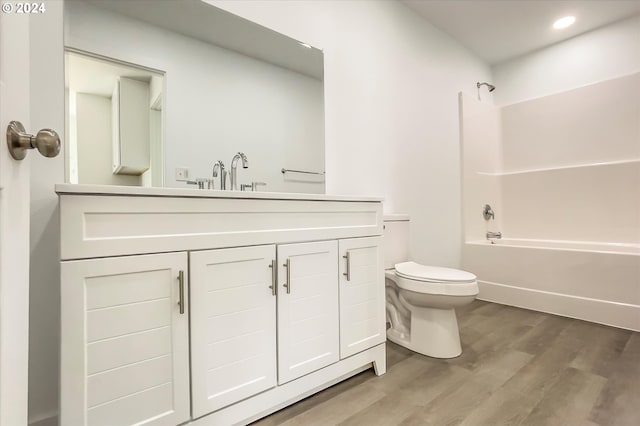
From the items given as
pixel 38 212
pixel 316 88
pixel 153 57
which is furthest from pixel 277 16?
pixel 38 212

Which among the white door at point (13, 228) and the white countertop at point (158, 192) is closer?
the white door at point (13, 228)

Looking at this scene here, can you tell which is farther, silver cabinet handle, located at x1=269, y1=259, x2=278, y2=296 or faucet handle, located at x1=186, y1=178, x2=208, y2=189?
faucet handle, located at x1=186, y1=178, x2=208, y2=189

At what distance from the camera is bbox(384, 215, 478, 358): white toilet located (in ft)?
5.37

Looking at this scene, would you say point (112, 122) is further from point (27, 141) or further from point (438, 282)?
point (438, 282)

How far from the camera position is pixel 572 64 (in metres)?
2.96

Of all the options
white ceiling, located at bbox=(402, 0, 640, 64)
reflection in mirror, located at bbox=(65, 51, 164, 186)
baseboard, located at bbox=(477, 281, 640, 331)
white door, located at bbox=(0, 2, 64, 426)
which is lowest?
baseboard, located at bbox=(477, 281, 640, 331)

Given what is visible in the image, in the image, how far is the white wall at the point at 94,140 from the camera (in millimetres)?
1212

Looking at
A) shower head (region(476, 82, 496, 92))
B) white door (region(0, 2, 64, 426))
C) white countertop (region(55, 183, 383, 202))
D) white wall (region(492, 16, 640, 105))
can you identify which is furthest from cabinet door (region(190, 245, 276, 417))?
white wall (region(492, 16, 640, 105))

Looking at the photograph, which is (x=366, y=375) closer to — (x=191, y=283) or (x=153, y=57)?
(x=191, y=283)

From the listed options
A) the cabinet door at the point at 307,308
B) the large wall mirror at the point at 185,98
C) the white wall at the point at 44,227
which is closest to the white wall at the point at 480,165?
the large wall mirror at the point at 185,98

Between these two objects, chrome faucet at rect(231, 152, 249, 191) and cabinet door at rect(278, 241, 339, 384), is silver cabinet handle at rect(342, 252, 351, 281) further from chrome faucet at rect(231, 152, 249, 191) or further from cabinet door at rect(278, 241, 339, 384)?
chrome faucet at rect(231, 152, 249, 191)

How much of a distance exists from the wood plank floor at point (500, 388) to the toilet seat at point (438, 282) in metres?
0.41

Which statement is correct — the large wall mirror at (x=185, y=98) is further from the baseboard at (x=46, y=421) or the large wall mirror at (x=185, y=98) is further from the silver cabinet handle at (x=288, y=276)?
the baseboard at (x=46, y=421)

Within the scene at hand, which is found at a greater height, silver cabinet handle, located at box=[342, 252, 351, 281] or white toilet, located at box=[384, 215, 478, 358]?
silver cabinet handle, located at box=[342, 252, 351, 281]
